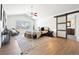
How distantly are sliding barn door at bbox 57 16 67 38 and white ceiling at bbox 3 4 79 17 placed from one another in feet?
0.49

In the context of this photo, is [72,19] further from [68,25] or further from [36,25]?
[36,25]

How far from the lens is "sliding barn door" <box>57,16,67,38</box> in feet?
7.51

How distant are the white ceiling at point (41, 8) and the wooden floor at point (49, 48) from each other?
589 mm

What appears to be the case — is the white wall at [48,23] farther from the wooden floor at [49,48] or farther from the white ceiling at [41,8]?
the wooden floor at [49,48]

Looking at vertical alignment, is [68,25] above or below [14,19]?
below

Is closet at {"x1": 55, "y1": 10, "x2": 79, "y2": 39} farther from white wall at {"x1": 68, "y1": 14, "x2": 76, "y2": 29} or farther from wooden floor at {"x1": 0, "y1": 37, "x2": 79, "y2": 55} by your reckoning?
wooden floor at {"x1": 0, "y1": 37, "x2": 79, "y2": 55}

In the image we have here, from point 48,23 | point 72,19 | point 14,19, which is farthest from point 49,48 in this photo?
point 14,19

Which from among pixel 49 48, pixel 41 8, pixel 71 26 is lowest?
pixel 49 48

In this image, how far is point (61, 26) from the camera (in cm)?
233

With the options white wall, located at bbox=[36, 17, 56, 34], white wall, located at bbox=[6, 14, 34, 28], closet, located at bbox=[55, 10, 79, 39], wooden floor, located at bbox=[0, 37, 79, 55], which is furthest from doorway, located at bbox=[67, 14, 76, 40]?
white wall, located at bbox=[6, 14, 34, 28]

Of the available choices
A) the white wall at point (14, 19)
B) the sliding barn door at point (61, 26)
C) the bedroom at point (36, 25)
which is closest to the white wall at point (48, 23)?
the bedroom at point (36, 25)

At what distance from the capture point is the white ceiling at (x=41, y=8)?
2.17m

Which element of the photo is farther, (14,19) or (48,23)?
(48,23)

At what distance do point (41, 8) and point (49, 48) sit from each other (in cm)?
85
